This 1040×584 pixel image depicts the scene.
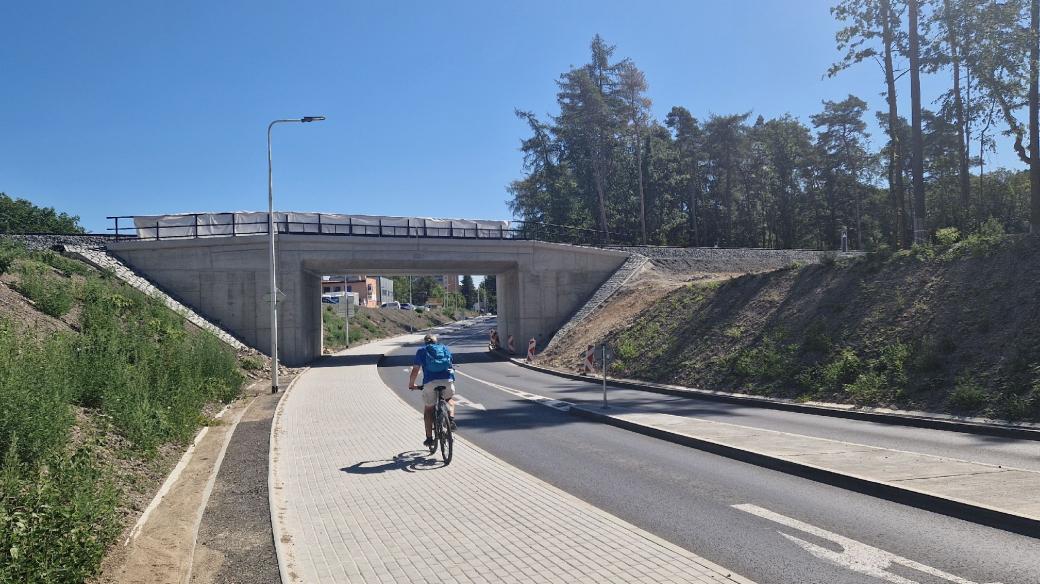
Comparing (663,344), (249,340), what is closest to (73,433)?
(663,344)

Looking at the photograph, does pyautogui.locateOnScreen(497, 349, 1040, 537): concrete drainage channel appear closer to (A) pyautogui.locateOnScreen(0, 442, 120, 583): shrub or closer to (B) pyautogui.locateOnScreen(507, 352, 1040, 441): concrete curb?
(B) pyautogui.locateOnScreen(507, 352, 1040, 441): concrete curb

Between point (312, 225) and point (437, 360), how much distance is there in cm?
2808

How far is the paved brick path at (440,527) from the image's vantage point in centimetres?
539

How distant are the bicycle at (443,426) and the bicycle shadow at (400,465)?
6.7 inches

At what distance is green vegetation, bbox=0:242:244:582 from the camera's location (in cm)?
489

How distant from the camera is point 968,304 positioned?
16078 millimetres

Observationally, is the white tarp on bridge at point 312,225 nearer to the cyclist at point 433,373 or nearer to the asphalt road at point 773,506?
the asphalt road at point 773,506

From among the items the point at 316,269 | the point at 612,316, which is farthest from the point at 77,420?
the point at 316,269

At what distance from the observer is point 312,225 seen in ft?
118

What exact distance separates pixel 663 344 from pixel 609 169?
33.6m

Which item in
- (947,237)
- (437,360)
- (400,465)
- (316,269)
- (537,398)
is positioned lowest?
(537,398)

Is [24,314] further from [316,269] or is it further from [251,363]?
[316,269]

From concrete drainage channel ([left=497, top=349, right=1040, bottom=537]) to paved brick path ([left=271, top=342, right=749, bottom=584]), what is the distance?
2973 millimetres

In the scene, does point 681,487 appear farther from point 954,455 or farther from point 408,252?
point 408,252
